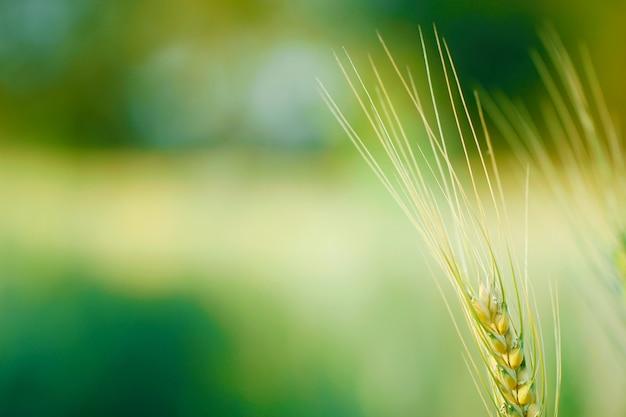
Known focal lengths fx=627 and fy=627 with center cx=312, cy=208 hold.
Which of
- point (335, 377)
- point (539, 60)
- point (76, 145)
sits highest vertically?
point (76, 145)

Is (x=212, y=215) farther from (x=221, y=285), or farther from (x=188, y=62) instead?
(x=188, y=62)

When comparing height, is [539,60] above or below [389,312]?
above

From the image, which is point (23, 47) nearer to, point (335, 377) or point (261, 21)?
point (261, 21)

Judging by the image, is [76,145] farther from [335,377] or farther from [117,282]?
[335,377]

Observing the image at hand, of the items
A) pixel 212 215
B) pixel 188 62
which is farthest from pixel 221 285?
pixel 188 62

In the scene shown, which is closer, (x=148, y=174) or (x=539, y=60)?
(x=539, y=60)

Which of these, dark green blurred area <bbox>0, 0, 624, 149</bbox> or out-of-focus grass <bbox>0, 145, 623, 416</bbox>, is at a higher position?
dark green blurred area <bbox>0, 0, 624, 149</bbox>

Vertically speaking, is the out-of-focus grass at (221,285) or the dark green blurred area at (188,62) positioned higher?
the dark green blurred area at (188,62)

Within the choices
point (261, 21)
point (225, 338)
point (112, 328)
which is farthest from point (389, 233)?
point (112, 328)
